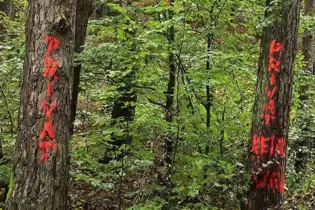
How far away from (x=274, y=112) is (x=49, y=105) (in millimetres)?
2751

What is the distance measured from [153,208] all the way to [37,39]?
2.37 m

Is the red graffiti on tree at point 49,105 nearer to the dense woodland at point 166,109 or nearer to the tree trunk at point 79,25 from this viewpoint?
the dense woodland at point 166,109

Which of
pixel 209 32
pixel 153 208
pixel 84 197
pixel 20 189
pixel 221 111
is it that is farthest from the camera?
pixel 84 197

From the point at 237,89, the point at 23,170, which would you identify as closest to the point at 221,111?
the point at 237,89

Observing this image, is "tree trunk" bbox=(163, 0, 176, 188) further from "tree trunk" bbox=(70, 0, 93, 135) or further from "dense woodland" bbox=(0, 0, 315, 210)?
"tree trunk" bbox=(70, 0, 93, 135)

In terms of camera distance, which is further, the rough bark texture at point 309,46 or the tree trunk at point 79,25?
the rough bark texture at point 309,46

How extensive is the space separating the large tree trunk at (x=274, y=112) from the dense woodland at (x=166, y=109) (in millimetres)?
13

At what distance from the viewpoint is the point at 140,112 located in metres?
6.13

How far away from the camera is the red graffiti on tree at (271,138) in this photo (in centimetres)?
494

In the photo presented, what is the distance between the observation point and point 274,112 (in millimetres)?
4941

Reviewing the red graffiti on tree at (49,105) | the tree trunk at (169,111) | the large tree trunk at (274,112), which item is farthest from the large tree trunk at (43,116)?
the large tree trunk at (274,112)

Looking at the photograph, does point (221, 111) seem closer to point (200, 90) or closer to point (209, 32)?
point (200, 90)

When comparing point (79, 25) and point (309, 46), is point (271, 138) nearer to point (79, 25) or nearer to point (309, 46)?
point (79, 25)

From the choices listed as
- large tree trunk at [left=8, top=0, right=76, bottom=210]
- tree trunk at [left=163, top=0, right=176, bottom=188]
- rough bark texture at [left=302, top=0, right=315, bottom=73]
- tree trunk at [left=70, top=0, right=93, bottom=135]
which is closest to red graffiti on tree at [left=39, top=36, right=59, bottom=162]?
Result: large tree trunk at [left=8, top=0, right=76, bottom=210]
